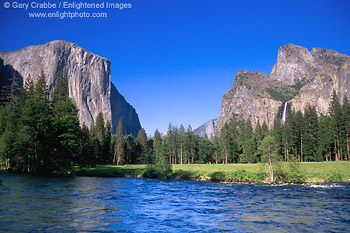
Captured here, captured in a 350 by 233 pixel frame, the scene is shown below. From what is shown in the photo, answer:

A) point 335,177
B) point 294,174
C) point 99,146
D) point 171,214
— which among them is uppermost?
point 99,146

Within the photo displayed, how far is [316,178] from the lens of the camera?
3834 cm

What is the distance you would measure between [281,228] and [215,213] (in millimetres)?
4611

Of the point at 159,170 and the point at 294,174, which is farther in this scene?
the point at 159,170

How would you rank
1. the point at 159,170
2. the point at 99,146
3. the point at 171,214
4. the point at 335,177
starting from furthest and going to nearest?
the point at 99,146, the point at 159,170, the point at 335,177, the point at 171,214

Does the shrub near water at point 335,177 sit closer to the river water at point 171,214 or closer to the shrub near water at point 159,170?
the river water at point 171,214

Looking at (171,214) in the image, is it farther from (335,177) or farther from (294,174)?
(335,177)

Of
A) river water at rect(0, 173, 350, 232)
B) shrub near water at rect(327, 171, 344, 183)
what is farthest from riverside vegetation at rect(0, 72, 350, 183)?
river water at rect(0, 173, 350, 232)

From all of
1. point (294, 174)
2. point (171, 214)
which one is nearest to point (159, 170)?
point (294, 174)

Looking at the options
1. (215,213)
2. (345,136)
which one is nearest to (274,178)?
(215,213)

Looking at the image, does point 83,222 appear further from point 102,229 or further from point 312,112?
point 312,112

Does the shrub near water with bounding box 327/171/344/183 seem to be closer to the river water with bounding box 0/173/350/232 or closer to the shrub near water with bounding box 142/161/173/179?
the river water with bounding box 0/173/350/232

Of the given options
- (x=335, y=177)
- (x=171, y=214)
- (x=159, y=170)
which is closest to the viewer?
(x=171, y=214)

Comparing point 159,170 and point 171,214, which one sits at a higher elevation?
point 171,214

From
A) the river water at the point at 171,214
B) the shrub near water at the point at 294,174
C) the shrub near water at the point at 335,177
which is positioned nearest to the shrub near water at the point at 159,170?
the shrub near water at the point at 294,174
